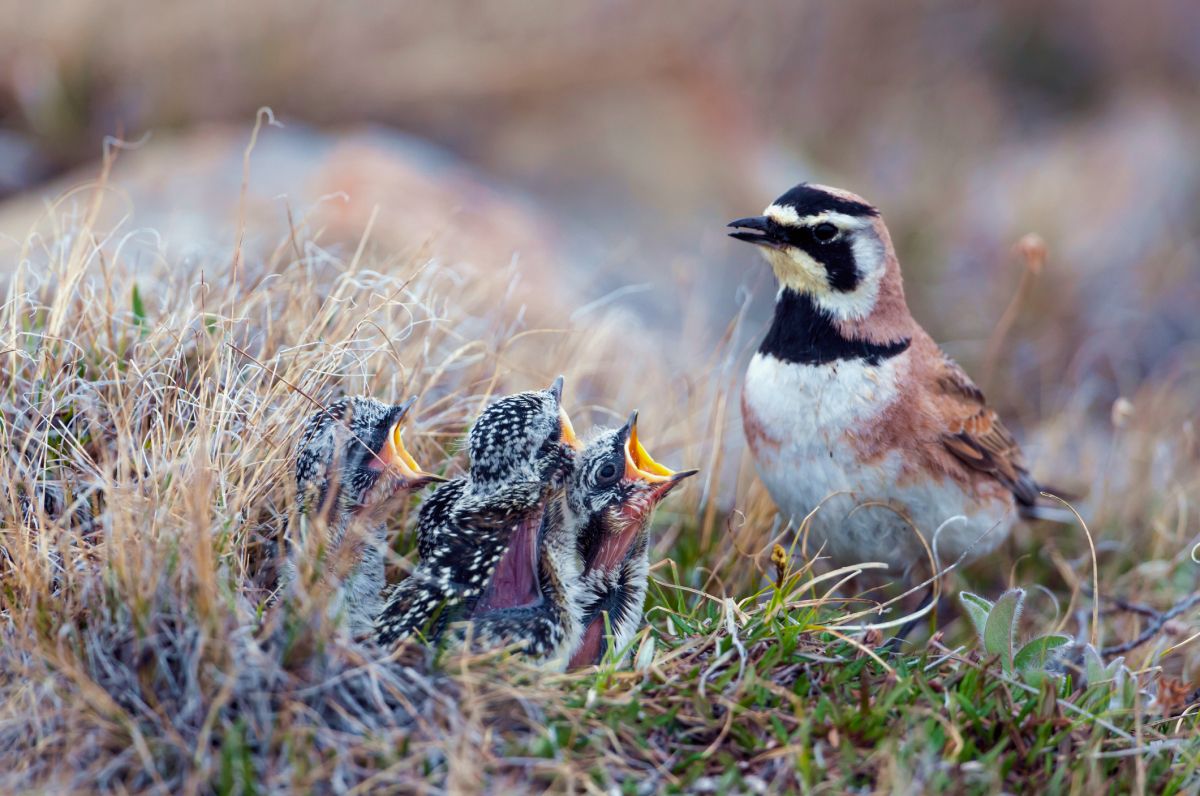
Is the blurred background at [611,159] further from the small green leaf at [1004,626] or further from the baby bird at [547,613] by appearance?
the small green leaf at [1004,626]

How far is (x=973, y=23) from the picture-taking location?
1625 centimetres

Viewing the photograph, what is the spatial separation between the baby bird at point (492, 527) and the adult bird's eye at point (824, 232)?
1.55 metres

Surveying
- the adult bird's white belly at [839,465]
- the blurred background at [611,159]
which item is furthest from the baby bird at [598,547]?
the blurred background at [611,159]

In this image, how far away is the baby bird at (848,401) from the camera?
517 centimetres

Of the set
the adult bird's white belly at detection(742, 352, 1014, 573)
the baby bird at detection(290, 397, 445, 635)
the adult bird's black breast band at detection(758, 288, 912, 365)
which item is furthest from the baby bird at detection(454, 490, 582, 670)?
the adult bird's black breast band at detection(758, 288, 912, 365)

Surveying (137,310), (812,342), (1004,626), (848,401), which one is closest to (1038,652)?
(1004,626)

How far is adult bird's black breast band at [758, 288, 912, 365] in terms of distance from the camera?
5.25 meters

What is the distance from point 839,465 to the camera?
5.16 meters

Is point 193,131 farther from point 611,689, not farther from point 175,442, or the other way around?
point 611,689

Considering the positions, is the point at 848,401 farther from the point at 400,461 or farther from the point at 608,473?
the point at 400,461

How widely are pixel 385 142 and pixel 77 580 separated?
623 centimetres

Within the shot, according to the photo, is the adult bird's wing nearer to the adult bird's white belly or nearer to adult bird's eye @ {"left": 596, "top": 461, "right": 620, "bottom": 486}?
the adult bird's white belly

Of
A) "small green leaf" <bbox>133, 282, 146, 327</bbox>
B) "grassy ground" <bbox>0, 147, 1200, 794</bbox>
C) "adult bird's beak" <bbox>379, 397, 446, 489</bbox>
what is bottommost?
"grassy ground" <bbox>0, 147, 1200, 794</bbox>

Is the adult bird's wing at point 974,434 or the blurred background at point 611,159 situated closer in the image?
the adult bird's wing at point 974,434
